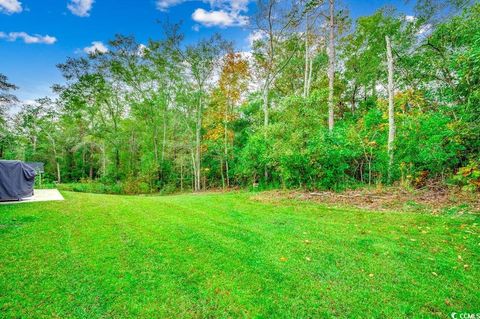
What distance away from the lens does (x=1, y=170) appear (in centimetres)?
735

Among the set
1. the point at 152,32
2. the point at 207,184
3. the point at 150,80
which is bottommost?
the point at 207,184

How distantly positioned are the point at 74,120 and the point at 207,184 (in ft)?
47.6

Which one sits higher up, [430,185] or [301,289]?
[430,185]

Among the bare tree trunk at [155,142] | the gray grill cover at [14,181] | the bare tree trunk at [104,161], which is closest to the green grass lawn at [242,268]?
the gray grill cover at [14,181]

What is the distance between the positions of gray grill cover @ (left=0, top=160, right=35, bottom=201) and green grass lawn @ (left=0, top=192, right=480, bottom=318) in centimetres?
349

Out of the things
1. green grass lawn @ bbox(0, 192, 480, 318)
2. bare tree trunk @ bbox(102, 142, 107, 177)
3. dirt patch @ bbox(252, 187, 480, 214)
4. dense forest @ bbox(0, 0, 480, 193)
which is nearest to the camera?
green grass lawn @ bbox(0, 192, 480, 318)

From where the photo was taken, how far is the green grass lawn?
6.62 ft

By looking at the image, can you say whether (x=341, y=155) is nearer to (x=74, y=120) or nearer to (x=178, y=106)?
(x=178, y=106)

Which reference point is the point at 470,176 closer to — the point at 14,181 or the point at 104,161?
the point at 14,181

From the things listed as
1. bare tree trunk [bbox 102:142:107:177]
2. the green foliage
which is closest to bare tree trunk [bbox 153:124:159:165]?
bare tree trunk [bbox 102:142:107:177]

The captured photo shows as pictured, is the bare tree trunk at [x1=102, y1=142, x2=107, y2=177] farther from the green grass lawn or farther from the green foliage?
the green foliage

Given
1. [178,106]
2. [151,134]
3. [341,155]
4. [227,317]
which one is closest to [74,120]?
[151,134]

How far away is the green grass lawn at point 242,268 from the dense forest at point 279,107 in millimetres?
3297

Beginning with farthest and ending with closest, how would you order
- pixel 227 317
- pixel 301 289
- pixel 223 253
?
pixel 223 253
pixel 301 289
pixel 227 317
